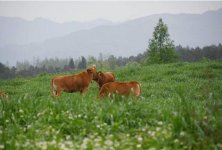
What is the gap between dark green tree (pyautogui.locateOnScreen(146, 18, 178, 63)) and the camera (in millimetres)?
61781

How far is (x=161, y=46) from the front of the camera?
206 ft

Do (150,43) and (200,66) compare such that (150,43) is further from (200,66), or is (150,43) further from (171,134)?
(171,134)

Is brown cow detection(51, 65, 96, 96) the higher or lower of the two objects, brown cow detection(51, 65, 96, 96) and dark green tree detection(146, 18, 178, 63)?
the lower

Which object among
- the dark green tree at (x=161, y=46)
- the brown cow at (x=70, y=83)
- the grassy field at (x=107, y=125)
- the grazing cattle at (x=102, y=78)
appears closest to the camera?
the grassy field at (x=107, y=125)

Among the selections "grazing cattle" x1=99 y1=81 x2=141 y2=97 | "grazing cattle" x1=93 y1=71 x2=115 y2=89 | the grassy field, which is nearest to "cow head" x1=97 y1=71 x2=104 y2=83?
"grazing cattle" x1=93 y1=71 x2=115 y2=89

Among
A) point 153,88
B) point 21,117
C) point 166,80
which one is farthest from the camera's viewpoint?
point 166,80

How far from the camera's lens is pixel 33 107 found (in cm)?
1030

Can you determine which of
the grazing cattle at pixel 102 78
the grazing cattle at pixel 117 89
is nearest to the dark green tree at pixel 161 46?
the grazing cattle at pixel 102 78

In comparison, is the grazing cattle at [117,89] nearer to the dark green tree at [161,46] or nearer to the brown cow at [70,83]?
the brown cow at [70,83]

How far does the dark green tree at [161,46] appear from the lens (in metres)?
61.8

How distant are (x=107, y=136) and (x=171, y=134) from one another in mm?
1334

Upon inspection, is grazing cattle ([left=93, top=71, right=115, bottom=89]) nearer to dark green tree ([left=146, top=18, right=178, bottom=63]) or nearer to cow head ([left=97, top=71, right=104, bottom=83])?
cow head ([left=97, top=71, right=104, bottom=83])

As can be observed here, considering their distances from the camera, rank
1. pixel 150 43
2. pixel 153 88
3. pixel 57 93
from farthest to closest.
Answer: pixel 150 43, pixel 153 88, pixel 57 93

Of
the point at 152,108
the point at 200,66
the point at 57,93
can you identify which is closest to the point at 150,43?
the point at 200,66
